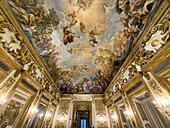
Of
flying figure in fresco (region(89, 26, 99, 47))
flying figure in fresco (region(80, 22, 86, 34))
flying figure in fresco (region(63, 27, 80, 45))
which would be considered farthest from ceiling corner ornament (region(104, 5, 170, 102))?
flying figure in fresco (region(63, 27, 80, 45))

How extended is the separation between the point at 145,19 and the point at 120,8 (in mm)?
1614

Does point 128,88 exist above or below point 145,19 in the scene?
below

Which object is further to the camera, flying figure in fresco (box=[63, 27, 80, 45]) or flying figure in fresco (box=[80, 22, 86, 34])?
flying figure in fresco (box=[63, 27, 80, 45])

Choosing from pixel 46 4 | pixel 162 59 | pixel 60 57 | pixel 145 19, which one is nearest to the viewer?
pixel 162 59

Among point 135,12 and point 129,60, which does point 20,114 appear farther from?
point 135,12

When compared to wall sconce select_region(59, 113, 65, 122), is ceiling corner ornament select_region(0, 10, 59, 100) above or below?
above

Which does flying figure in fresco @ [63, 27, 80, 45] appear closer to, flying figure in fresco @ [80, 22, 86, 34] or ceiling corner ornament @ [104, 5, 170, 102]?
flying figure in fresco @ [80, 22, 86, 34]

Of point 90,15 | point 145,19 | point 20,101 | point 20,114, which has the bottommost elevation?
point 20,114

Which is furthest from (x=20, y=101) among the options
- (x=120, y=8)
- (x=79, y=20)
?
(x=120, y=8)

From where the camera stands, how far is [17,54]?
4.37 m

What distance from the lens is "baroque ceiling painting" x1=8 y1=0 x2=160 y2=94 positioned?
4.43 metres

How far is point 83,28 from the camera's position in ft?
21.0

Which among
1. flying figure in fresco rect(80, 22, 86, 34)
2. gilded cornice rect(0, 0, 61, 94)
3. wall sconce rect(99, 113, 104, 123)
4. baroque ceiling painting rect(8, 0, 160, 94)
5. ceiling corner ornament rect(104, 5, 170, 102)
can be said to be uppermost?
flying figure in fresco rect(80, 22, 86, 34)

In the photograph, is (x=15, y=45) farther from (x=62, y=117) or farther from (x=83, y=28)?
(x=62, y=117)
